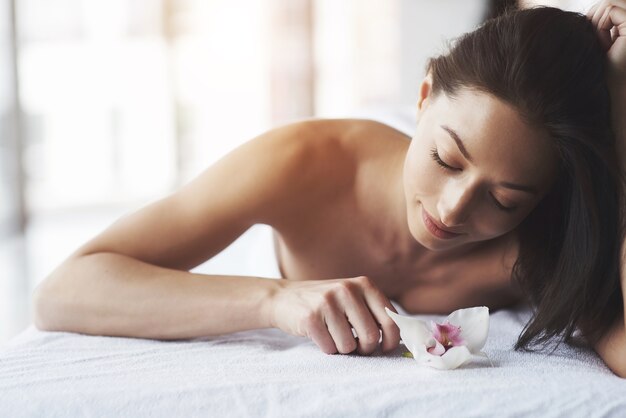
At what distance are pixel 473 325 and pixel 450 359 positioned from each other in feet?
0.34

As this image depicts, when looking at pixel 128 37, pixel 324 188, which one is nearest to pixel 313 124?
pixel 324 188

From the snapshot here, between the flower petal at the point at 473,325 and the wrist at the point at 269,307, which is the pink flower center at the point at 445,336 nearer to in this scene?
the flower petal at the point at 473,325

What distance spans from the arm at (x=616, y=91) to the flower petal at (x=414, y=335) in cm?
29

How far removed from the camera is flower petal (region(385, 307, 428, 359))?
116cm

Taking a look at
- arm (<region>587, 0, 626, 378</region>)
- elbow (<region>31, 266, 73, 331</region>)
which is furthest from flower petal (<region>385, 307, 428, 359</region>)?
elbow (<region>31, 266, 73, 331</region>)

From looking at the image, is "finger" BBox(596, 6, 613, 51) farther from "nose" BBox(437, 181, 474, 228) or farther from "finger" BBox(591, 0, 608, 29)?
"nose" BBox(437, 181, 474, 228)

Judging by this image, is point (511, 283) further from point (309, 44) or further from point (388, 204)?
point (309, 44)

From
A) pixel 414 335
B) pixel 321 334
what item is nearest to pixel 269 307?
pixel 321 334

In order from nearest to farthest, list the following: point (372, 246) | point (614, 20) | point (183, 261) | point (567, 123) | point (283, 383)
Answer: point (283, 383)
point (567, 123)
point (614, 20)
point (183, 261)
point (372, 246)

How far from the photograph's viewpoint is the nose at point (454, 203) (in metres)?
1.26

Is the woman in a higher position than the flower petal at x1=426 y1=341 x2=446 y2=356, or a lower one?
higher

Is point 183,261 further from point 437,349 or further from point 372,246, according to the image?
point 437,349

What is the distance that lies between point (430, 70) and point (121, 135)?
487 centimetres

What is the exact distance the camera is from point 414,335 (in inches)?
46.1
